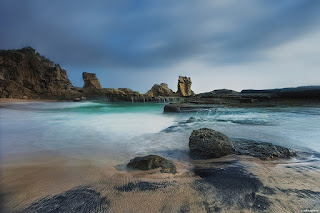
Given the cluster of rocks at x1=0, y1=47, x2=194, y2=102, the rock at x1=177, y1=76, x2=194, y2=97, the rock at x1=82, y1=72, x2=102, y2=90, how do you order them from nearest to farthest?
the cluster of rocks at x1=0, y1=47, x2=194, y2=102 → the rock at x1=82, y1=72, x2=102, y2=90 → the rock at x1=177, y1=76, x2=194, y2=97

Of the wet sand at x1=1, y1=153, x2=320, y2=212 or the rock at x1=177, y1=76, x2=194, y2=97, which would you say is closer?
the wet sand at x1=1, y1=153, x2=320, y2=212

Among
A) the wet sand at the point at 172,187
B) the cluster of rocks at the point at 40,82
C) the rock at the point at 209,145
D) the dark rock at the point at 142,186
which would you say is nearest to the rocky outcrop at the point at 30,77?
the cluster of rocks at the point at 40,82

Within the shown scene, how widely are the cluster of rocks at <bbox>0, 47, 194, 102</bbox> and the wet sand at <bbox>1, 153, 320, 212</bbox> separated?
2788 cm

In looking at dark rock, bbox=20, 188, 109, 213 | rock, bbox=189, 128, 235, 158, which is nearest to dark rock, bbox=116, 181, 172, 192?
dark rock, bbox=20, 188, 109, 213

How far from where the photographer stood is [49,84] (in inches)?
1207

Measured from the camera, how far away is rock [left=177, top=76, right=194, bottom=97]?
51.8 metres

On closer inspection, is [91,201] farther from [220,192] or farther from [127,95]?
[127,95]

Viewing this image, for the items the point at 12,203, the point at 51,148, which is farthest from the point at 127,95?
the point at 12,203

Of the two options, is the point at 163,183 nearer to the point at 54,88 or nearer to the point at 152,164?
the point at 152,164

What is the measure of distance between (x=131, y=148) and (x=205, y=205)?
8.59ft

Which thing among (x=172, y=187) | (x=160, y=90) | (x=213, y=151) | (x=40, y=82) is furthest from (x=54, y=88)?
(x=172, y=187)

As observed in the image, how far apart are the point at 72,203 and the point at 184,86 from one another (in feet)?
180

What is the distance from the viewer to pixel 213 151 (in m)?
2.81

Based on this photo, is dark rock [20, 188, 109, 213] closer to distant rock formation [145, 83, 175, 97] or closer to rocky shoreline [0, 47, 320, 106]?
rocky shoreline [0, 47, 320, 106]
